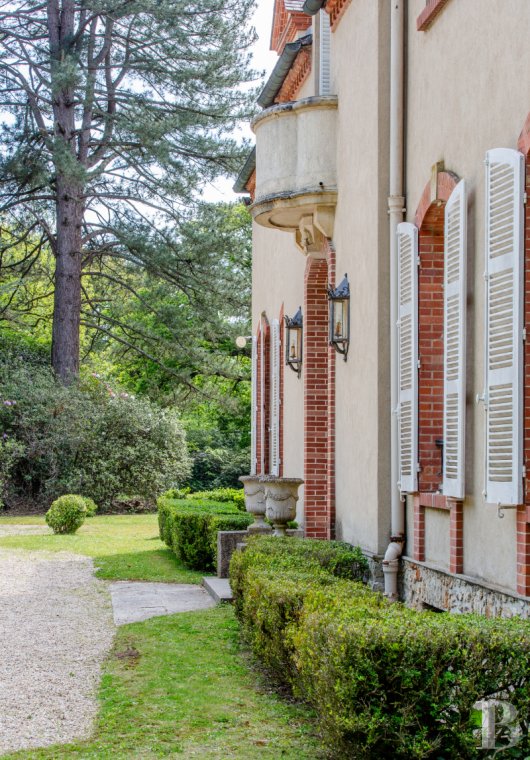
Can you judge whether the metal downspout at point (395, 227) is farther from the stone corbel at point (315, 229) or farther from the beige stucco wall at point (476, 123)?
the stone corbel at point (315, 229)

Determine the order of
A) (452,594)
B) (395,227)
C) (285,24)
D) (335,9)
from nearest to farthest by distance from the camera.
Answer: (452,594)
(395,227)
(335,9)
(285,24)

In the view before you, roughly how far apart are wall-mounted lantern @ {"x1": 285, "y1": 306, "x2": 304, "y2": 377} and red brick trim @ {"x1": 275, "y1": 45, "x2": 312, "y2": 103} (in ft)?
10.0

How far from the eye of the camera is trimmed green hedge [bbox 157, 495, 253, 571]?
43.0 feet

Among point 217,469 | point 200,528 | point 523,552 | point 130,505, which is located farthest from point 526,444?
point 217,469

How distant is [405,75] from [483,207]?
107 inches

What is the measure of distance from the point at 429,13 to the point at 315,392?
19.7 ft

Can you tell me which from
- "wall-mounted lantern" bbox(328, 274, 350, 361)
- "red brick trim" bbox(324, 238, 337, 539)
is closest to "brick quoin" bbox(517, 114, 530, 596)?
"wall-mounted lantern" bbox(328, 274, 350, 361)

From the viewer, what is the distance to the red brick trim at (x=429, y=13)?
7.95m

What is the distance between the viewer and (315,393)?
13258mm

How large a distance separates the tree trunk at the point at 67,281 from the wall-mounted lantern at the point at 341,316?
16.9 metres

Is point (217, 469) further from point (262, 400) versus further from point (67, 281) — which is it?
point (262, 400)

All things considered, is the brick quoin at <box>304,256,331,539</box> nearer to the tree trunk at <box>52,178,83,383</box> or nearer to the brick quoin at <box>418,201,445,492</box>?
the brick quoin at <box>418,201,445,492</box>

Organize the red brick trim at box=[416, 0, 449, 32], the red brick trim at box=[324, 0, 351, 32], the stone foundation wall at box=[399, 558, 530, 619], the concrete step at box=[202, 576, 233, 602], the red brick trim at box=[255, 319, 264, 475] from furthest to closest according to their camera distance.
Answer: the red brick trim at box=[255, 319, 264, 475] < the red brick trim at box=[324, 0, 351, 32] < the concrete step at box=[202, 576, 233, 602] < the red brick trim at box=[416, 0, 449, 32] < the stone foundation wall at box=[399, 558, 530, 619]

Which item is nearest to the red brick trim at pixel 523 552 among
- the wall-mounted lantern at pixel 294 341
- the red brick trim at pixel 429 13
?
the red brick trim at pixel 429 13
